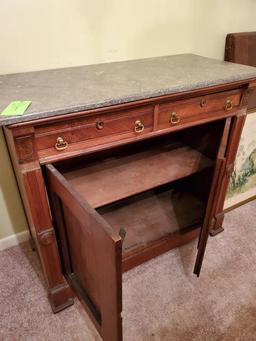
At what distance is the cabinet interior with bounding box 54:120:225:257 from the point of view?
118 cm

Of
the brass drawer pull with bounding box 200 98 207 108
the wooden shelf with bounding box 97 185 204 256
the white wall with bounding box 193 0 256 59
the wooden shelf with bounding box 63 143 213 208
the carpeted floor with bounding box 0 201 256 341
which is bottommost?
the carpeted floor with bounding box 0 201 256 341

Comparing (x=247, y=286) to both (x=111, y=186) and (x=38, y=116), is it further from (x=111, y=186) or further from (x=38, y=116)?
(x=38, y=116)

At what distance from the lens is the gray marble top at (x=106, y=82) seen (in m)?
0.85

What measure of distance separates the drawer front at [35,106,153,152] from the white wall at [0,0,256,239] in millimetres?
511

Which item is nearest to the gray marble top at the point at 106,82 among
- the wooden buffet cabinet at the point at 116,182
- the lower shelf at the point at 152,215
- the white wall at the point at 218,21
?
the wooden buffet cabinet at the point at 116,182

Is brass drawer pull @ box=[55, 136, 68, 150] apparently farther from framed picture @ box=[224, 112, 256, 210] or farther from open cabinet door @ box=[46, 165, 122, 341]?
framed picture @ box=[224, 112, 256, 210]

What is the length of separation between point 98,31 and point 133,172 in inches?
27.1

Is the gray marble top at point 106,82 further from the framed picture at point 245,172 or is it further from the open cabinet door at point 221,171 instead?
the framed picture at point 245,172

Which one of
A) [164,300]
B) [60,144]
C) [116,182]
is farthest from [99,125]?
[164,300]

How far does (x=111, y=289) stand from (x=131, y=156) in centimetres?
80

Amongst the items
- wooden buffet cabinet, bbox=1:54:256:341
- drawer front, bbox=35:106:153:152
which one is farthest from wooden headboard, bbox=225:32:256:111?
drawer front, bbox=35:106:153:152

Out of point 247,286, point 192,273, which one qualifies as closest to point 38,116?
point 192,273

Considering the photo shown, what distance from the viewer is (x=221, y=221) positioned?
5.39 feet

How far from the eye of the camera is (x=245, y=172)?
179 centimetres
